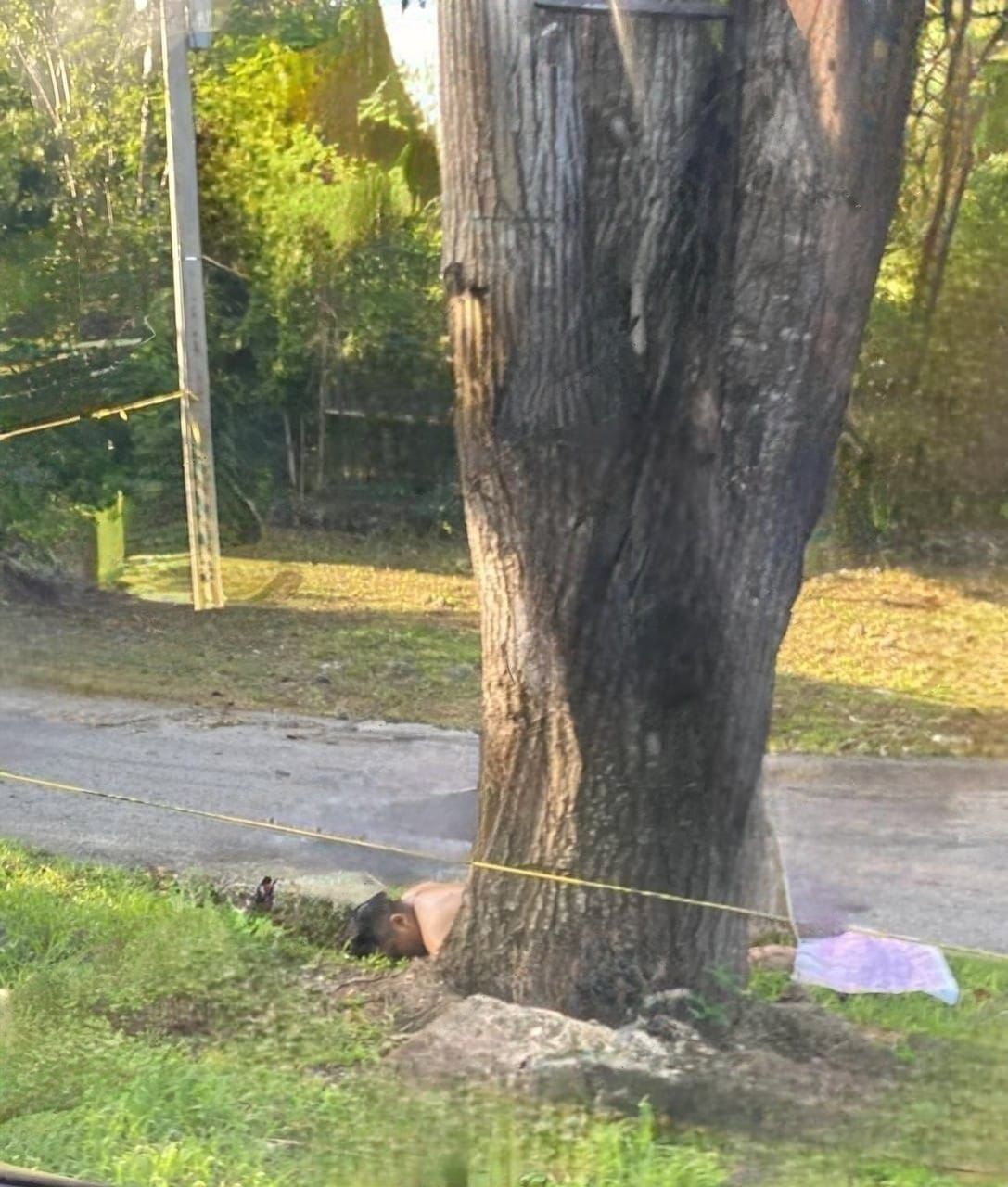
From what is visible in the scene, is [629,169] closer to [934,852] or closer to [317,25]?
[317,25]

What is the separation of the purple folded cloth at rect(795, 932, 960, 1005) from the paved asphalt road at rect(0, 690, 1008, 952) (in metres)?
0.04

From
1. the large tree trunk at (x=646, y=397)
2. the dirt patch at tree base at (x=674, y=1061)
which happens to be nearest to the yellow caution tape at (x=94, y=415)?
the large tree trunk at (x=646, y=397)

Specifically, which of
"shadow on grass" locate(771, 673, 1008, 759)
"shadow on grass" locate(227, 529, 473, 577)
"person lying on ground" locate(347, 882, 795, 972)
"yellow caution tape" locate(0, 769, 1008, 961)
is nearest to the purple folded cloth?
"yellow caution tape" locate(0, 769, 1008, 961)

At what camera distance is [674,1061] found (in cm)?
309

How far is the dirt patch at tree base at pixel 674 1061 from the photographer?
3.01 metres

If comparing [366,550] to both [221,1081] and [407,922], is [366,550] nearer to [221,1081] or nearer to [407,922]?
[407,922]

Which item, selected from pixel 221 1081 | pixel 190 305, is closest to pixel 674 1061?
pixel 221 1081

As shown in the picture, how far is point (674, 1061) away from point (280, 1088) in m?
0.86

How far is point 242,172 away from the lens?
329 cm

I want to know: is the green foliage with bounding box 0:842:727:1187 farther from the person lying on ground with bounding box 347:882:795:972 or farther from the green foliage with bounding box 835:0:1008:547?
the green foliage with bounding box 835:0:1008:547

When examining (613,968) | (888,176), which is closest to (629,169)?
(888,176)

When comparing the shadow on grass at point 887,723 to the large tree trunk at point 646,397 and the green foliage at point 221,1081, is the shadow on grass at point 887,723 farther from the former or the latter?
the green foliage at point 221,1081

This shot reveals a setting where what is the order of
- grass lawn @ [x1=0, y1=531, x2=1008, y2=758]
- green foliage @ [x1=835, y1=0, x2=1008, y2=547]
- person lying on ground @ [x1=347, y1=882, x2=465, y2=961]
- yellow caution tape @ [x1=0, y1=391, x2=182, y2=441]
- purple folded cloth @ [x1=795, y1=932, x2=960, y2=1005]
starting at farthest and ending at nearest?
yellow caution tape @ [x1=0, y1=391, x2=182, y2=441] → person lying on ground @ [x1=347, y1=882, x2=465, y2=961] → purple folded cloth @ [x1=795, y1=932, x2=960, y2=1005] → grass lawn @ [x1=0, y1=531, x2=1008, y2=758] → green foliage @ [x1=835, y1=0, x2=1008, y2=547]

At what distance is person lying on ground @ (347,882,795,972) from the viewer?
128 inches
